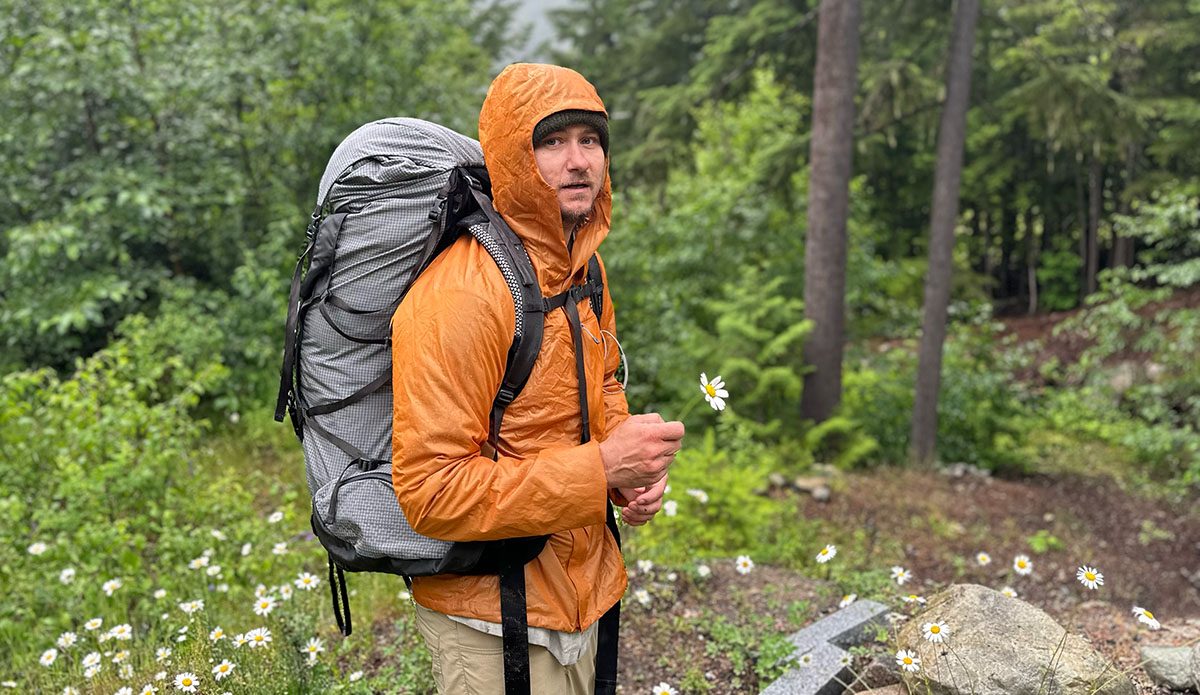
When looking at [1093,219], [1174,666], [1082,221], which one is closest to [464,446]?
[1174,666]

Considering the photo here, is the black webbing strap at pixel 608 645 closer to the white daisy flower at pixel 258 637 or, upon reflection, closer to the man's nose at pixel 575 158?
the man's nose at pixel 575 158

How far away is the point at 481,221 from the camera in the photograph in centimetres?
183

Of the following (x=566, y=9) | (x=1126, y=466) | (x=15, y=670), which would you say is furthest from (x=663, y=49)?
(x=15, y=670)

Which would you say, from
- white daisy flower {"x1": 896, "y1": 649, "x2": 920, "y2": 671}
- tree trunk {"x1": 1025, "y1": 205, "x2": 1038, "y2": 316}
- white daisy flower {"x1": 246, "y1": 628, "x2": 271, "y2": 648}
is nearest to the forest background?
white daisy flower {"x1": 246, "y1": 628, "x2": 271, "y2": 648}

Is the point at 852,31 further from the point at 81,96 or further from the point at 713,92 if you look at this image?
the point at 81,96

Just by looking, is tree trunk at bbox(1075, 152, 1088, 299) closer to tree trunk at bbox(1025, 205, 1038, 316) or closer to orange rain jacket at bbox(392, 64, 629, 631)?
tree trunk at bbox(1025, 205, 1038, 316)

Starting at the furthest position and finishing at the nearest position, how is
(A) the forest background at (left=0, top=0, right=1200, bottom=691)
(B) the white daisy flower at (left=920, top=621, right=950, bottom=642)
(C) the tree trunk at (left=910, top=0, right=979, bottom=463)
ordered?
(C) the tree trunk at (left=910, top=0, right=979, bottom=463), (A) the forest background at (left=0, top=0, right=1200, bottom=691), (B) the white daisy flower at (left=920, top=621, right=950, bottom=642)

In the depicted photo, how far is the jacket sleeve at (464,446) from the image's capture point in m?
1.62

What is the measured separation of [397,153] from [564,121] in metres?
0.46

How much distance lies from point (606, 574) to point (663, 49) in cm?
1696

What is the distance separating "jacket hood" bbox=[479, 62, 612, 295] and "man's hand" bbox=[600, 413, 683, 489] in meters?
0.41

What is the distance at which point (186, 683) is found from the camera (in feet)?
8.73

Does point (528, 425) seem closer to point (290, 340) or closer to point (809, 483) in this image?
point (290, 340)

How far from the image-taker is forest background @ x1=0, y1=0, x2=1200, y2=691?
4688 millimetres
